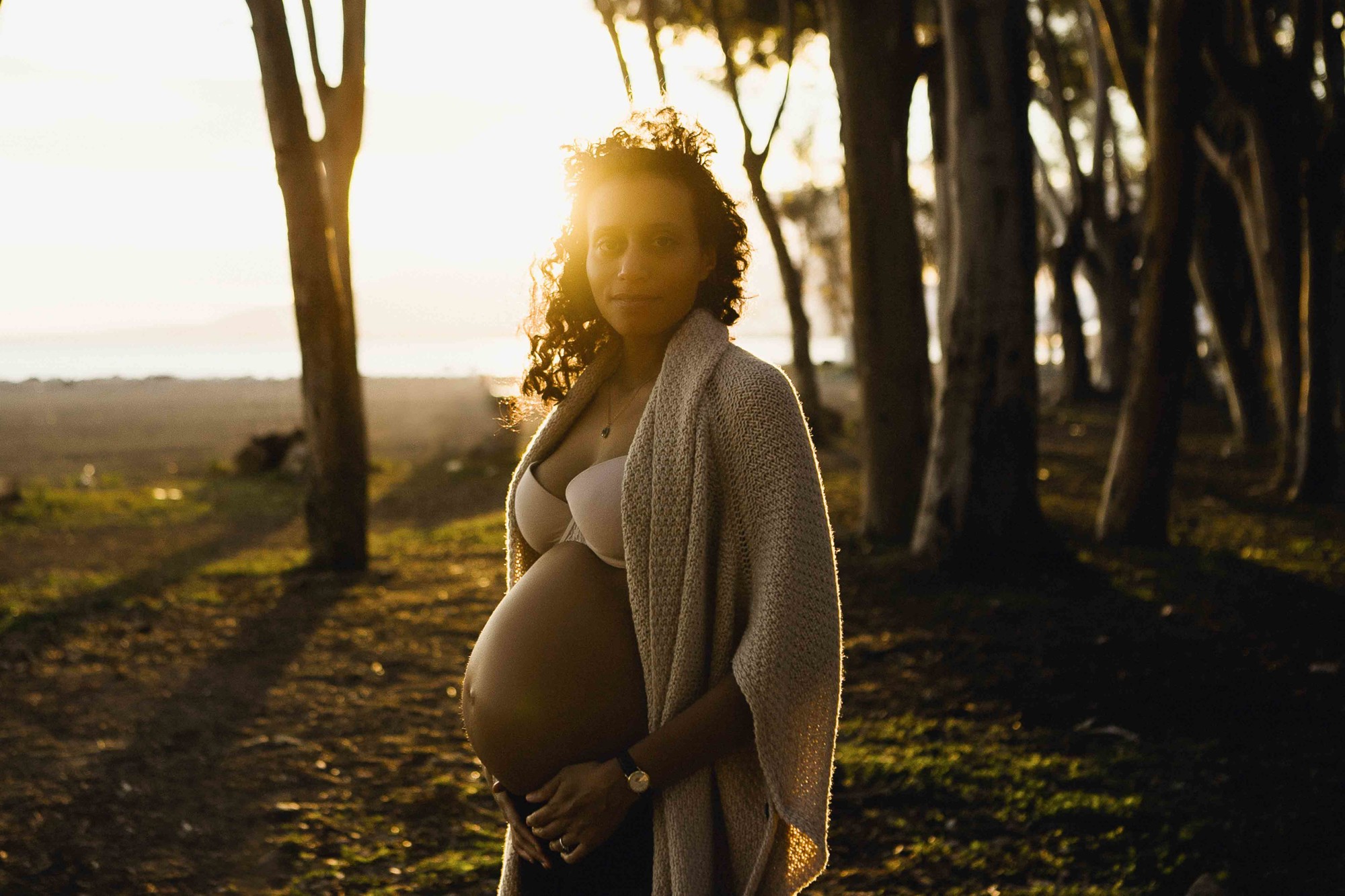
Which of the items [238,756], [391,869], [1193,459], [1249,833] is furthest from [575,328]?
[1193,459]

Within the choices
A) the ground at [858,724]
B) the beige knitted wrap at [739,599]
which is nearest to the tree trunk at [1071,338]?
the ground at [858,724]

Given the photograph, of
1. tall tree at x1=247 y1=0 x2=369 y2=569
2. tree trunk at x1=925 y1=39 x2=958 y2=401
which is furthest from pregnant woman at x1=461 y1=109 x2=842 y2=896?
tall tree at x1=247 y1=0 x2=369 y2=569

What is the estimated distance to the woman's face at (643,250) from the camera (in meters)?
2.04

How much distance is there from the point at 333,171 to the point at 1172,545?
746 cm

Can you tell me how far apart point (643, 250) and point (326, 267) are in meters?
7.13

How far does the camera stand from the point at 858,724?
5430 millimetres

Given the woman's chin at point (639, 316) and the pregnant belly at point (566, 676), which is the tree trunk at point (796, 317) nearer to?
the woman's chin at point (639, 316)

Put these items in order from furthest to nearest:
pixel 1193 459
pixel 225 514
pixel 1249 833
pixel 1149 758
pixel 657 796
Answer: pixel 1193 459
pixel 225 514
pixel 1149 758
pixel 1249 833
pixel 657 796

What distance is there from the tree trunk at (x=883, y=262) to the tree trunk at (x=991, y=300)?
51.4 inches

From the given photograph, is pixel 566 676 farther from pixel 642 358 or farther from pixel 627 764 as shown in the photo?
pixel 642 358

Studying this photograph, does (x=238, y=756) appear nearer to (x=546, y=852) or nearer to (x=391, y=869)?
(x=391, y=869)

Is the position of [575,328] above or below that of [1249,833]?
above

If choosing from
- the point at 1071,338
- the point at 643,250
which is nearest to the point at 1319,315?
the point at 643,250

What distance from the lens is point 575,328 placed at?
2.35m
